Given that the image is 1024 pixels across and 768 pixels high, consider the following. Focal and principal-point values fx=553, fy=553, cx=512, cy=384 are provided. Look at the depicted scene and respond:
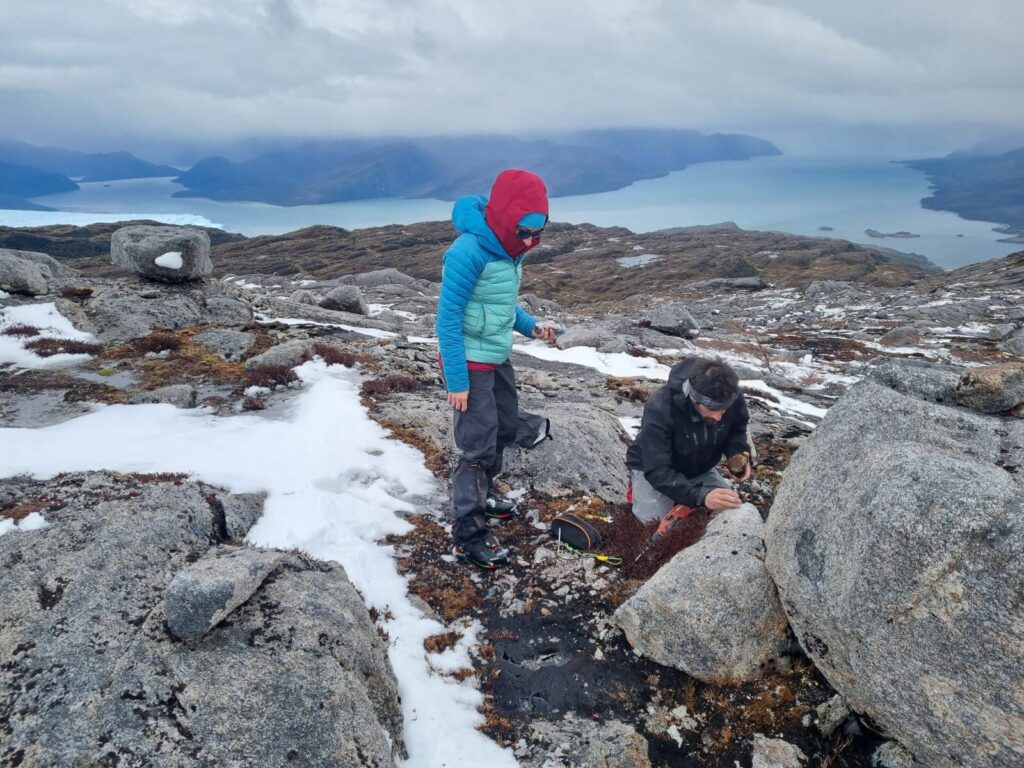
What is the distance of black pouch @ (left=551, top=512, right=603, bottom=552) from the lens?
7.66 meters

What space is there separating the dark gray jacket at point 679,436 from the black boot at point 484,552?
2.21 meters

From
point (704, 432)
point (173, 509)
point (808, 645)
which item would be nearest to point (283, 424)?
point (173, 509)

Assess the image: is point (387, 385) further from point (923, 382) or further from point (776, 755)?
point (776, 755)

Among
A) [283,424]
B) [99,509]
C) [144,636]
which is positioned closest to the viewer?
[144,636]

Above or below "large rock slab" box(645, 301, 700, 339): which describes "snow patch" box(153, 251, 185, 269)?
above

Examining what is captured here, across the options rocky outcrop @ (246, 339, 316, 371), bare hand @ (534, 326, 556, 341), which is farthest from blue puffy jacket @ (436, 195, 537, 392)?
rocky outcrop @ (246, 339, 316, 371)

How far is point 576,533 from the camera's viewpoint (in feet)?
25.5

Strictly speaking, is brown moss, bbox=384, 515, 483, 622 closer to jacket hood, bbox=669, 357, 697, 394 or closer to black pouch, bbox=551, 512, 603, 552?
black pouch, bbox=551, 512, 603, 552

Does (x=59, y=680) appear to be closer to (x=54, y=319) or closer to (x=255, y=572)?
(x=255, y=572)

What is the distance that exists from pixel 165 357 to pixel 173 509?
1073 centimetres

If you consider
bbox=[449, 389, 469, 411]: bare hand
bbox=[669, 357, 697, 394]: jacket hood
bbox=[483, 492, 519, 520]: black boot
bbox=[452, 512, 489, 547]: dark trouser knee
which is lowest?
bbox=[483, 492, 519, 520]: black boot

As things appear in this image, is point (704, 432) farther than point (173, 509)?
Yes

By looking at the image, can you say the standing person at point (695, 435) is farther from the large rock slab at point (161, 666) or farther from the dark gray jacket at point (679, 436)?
the large rock slab at point (161, 666)

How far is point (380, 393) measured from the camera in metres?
12.9
